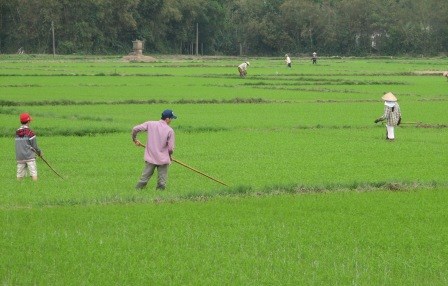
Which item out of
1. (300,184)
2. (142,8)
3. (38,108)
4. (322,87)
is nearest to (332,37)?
(142,8)

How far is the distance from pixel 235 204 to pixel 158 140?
6.18 ft

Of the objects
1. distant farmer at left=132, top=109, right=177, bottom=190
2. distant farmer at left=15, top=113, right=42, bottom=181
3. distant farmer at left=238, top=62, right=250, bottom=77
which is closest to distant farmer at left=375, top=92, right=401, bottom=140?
distant farmer at left=132, top=109, right=177, bottom=190

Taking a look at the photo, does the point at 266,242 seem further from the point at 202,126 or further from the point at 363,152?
the point at 202,126

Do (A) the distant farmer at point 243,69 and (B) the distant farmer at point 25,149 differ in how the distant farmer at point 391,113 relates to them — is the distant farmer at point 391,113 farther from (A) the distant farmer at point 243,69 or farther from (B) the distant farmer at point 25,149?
(A) the distant farmer at point 243,69

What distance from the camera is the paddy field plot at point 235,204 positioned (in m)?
8.66

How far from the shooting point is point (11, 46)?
9406 cm

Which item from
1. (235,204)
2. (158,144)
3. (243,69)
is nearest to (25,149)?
(158,144)

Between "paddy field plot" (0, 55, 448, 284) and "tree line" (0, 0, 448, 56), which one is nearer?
"paddy field plot" (0, 55, 448, 284)

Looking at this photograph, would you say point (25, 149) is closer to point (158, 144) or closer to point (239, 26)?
point (158, 144)

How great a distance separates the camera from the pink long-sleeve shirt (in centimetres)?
1338

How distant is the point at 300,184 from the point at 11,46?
84401mm

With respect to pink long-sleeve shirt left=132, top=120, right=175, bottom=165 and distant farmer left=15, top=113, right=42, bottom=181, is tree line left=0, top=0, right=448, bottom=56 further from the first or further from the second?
pink long-sleeve shirt left=132, top=120, right=175, bottom=165

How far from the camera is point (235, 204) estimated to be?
12.2 m

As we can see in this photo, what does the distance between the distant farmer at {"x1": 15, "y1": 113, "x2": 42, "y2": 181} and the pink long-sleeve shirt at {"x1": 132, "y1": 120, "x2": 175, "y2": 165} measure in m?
1.90
